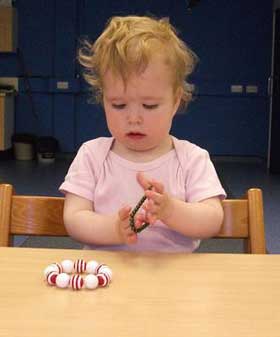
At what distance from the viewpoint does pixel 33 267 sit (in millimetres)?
917

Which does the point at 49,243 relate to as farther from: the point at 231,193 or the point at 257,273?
the point at 257,273

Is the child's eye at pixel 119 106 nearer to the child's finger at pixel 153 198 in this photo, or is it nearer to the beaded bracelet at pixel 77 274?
the child's finger at pixel 153 198

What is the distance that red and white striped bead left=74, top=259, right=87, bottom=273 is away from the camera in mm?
885

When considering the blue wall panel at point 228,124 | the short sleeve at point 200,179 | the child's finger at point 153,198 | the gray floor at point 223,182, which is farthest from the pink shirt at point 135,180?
the blue wall panel at point 228,124

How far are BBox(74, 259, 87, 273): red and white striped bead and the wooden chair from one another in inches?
13.9

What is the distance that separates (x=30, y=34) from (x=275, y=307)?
743 cm

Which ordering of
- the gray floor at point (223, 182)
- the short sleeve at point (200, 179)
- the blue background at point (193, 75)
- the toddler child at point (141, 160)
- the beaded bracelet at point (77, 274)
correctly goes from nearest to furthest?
the beaded bracelet at point (77, 274), the toddler child at point (141, 160), the short sleeve at point (200, 179), the gray floor at point (223, 182), the blue background at point (193, 75)

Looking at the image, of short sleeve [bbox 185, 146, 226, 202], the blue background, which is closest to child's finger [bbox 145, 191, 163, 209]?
short sleeve [bbox 185, 146, 226, 202]

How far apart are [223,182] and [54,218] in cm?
495

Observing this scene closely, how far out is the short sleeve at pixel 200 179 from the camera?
1194 millimetres

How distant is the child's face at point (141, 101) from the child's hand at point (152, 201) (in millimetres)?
152

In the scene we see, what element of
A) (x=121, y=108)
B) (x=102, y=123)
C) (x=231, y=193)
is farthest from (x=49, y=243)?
(x=102, y=123)

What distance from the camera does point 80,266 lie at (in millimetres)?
891

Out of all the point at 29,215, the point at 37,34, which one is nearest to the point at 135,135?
the point at 29,215
